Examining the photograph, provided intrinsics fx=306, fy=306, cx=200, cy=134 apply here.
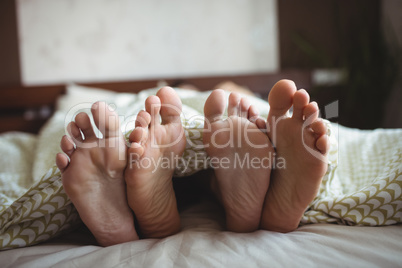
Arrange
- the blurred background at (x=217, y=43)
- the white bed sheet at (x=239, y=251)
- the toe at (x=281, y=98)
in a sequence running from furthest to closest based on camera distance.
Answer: the blurred background at (x=217, y=43) < the toe at (x=281, y=98) < the white bed sheet at (x=239, y=251)

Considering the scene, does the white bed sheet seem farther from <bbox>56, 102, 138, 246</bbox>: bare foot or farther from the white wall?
the white wall

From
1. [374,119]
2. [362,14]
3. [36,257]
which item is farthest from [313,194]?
[362,14]

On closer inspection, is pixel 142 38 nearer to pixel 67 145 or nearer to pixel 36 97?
pixel 36 97

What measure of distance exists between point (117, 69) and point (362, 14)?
191 centimetres

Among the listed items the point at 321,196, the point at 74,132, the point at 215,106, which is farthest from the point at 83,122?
the point at 321,196

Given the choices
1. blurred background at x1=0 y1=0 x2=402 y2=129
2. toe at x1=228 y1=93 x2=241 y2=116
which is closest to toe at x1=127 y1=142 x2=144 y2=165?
toe at x1=228 y1=93 x2=241 y2=116

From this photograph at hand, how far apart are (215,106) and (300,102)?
18cm

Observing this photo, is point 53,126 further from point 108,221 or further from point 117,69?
point 117,69

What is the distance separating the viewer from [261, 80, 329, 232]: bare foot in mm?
610

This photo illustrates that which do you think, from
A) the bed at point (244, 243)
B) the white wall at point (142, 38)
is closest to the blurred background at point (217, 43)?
the white wall at point (142, 38)

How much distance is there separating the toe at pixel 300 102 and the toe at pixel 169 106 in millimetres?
247

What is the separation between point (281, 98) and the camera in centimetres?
65

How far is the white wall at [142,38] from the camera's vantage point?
2143 mm

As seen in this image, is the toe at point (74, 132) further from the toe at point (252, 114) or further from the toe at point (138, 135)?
the toe at point (252, 114)
